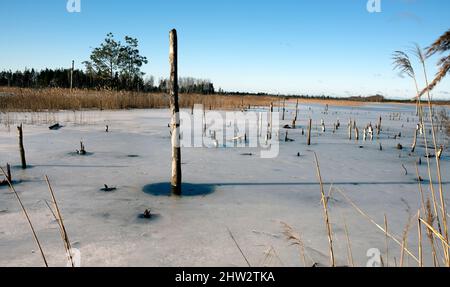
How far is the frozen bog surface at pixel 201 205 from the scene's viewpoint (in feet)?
6.71

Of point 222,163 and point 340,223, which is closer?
point 340,223

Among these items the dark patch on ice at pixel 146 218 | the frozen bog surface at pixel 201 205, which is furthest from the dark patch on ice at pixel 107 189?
the dark patch on ice at pixel 146 218

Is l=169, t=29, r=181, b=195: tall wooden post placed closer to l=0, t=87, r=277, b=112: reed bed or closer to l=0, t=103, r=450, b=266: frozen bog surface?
l=0, t=103, r=450, b=266: frozen bog surface

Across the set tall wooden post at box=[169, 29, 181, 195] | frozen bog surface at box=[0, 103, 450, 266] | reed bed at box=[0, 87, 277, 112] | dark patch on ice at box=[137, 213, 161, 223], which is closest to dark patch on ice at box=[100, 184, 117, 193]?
frozen bog surface at box=[0, 103, 450, 266]

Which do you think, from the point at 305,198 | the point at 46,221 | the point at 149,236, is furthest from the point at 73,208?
the point at 305,198

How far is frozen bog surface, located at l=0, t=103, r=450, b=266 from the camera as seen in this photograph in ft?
6.71

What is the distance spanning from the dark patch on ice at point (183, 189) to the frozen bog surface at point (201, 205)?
0.02 m

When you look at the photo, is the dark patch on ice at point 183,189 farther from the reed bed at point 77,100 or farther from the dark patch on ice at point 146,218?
the reed bed at point 77,100

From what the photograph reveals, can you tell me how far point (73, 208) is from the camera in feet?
9.09

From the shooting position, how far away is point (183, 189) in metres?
3.46

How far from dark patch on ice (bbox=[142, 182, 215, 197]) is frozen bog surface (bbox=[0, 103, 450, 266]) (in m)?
0.02

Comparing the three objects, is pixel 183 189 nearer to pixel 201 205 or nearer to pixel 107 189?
pixel 201 205
